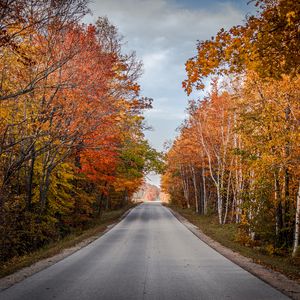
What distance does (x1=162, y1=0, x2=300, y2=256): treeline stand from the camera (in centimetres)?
614

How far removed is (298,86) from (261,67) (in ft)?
31.7

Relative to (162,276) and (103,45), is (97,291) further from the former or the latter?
(103,45)

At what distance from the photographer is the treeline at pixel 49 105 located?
9359 millimetres

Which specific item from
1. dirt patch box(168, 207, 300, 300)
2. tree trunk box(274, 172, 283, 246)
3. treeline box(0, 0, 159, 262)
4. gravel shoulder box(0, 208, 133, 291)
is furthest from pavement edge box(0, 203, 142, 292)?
tree trunk box(274, 172, 283, 246)

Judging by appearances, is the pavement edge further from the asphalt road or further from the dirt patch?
the dirt patch

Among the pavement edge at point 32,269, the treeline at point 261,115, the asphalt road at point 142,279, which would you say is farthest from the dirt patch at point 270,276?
the pavement edge at point 32,269

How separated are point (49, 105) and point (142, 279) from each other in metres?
8.77

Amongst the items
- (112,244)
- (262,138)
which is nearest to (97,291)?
(112,244)

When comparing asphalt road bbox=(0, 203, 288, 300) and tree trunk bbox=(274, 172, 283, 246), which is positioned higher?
tree trunk bbox=(274, 172, 283, 246)

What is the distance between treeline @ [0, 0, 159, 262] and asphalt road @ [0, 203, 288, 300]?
3.90 m

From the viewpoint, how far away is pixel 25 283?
7898 mm

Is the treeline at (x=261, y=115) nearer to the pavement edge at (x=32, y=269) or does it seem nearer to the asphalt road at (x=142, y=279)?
the asphalt road at (x=142, y=279)

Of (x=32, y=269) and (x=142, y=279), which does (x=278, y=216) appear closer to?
(x=142, y=279)

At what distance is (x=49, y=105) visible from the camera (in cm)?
1405
